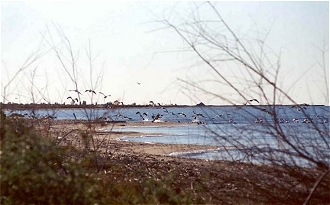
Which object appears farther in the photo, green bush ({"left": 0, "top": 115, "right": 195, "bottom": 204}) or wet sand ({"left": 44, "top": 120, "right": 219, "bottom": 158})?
wet sand ({"left": 44, "top": 120, "right": 219, "bottom": 158})

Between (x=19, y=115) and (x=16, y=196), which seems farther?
(x=19, y=115)

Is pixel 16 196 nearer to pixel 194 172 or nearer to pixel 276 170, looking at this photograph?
pixel 276 170

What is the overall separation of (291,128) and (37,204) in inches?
92.8

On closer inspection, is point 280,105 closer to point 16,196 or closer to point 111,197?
point 111,197

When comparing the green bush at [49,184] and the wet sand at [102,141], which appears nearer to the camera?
the green bush at [49,184]

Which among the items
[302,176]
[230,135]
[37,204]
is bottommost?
[37,204]

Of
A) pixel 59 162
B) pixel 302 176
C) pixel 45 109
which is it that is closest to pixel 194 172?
pixel 45 109

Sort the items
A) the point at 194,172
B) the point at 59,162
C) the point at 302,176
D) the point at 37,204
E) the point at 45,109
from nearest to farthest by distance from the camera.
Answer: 1. the point at 302,176
2. the point at 37,204
3. the point at 59,162
4. the point at 45,109
5. the point at 194,172

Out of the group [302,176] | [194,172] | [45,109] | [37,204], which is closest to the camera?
[302,176]

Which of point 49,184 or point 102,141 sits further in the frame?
point 102,141

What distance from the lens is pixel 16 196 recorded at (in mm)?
4848

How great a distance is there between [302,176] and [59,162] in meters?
2.34

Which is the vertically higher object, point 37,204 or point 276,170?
point 276,170

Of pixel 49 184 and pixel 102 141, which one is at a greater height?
pixel 102 141
